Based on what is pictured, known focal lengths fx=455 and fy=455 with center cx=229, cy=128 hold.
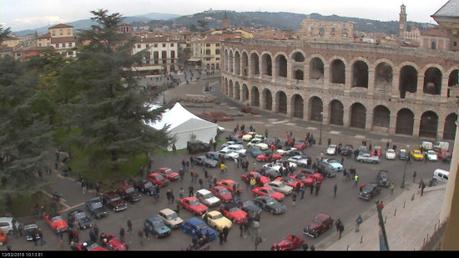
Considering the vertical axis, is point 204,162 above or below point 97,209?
above

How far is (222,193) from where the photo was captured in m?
30.5

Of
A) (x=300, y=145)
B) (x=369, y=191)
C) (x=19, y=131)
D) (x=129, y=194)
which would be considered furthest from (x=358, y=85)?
(x=19, y=131)

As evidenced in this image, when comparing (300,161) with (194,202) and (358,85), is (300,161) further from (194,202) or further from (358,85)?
(358,85)

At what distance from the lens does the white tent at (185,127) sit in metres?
42.0

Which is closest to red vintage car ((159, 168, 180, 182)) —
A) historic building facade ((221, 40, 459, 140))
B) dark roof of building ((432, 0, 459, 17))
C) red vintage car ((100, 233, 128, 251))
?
red vintage car ((100, 233, 128, 251))

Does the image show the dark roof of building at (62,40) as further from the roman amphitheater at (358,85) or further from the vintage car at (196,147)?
the vintage car at (196,147)

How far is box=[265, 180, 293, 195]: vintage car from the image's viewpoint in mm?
31188

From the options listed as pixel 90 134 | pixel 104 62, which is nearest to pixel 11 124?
pixel 90 134

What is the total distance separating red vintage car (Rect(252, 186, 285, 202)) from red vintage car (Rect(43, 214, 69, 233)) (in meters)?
12.3

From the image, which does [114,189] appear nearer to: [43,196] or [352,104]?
[43,196]

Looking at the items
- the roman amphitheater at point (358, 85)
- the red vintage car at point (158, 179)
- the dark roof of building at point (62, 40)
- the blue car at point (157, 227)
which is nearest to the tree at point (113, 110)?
the red vintage car at point (158, 179)

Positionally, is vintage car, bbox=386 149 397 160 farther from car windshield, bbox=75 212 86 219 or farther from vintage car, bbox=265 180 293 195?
car windshield, bbox=75 212 86 219

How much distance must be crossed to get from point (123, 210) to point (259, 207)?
28.6ft

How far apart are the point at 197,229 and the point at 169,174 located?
10265 millimetres
